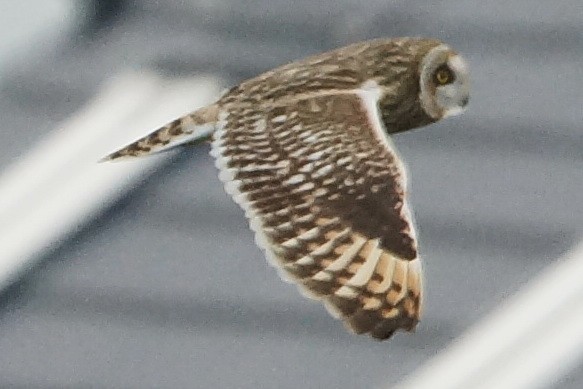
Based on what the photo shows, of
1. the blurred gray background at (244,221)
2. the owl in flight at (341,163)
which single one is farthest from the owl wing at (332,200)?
the blurred gray background at (244,221)

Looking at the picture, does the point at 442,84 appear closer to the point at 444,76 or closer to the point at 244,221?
the point at 444,76

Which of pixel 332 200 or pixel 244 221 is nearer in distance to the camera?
pixel 332 200

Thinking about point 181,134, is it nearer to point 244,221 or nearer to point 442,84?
point 442,84

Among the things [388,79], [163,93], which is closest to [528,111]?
[163,93]

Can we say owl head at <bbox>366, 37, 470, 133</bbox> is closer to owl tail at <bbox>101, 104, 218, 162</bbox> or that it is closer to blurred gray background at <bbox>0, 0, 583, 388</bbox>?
owl tail at <bbox>101, 104, 218, 162</bbox>

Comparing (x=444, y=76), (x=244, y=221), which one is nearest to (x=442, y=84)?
(x=444, y=76)

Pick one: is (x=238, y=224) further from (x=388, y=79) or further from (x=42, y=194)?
(x=388, y=79)

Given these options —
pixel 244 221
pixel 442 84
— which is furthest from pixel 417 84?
pixel 244 221
